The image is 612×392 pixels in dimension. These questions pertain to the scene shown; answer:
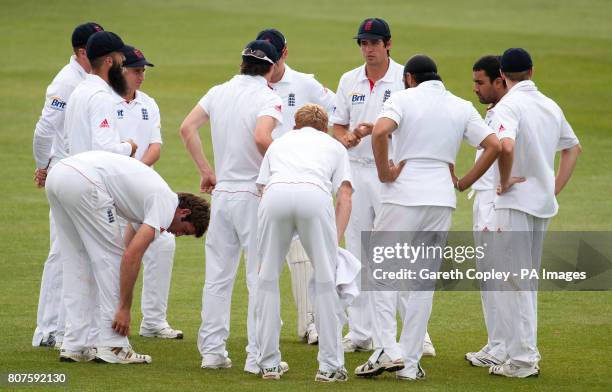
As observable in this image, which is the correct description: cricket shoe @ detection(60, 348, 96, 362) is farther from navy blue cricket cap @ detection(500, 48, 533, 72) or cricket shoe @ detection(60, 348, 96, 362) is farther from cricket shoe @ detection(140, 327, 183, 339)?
navy blue cricket cap @ detection(500, 48, 533, 72)

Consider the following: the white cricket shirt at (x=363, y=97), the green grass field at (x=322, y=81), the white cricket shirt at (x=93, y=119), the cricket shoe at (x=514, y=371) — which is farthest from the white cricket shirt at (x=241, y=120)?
the cricket shoe at (x=514, y=371)

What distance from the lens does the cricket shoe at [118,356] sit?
367 inches

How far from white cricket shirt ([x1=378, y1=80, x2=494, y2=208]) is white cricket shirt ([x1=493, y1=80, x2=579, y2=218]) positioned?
15.5 inches

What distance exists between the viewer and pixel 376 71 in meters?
10.7

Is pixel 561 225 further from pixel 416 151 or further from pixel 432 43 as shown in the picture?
pixel 432 43

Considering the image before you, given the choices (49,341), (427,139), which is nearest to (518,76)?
(427,139)

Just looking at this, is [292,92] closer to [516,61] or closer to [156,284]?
[156,284]

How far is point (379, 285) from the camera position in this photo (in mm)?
9227

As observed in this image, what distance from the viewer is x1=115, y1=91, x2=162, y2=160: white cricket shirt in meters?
10.7

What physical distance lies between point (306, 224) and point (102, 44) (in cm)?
254

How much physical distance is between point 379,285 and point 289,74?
2.73m

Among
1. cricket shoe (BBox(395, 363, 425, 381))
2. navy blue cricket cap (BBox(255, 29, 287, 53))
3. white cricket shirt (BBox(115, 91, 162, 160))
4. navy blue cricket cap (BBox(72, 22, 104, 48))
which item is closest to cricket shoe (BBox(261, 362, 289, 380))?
cricket shoe (BBox(395, 363, 425, 381))

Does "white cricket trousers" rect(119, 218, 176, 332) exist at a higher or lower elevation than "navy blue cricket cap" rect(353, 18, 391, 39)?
lower

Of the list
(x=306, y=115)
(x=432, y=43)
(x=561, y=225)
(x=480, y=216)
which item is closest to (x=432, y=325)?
(x=480, y=216)
